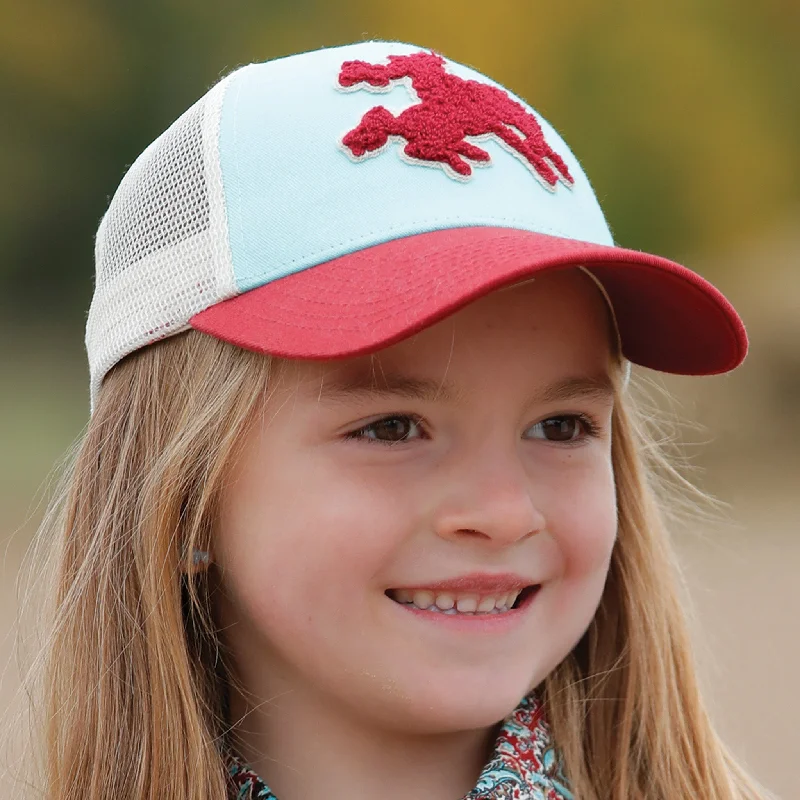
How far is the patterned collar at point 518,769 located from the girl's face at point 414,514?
0.12 meters

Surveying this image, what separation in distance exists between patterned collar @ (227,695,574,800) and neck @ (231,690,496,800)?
3 cm

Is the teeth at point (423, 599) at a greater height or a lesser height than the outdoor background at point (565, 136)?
lesser

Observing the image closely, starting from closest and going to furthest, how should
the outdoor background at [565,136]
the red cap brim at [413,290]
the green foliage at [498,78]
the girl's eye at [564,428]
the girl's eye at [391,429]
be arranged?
the red cap brim at [413,290]
the girl's eye at [391,429]
the girl's eye at [564,428]
the outdoor background at [565,136]
the green foliage at [498,78]

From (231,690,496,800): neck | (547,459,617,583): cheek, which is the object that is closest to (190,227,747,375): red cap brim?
(547,459,617,583): cheek

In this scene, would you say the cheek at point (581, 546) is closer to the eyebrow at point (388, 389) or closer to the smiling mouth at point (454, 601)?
the smiling mouth at point (454, 601)

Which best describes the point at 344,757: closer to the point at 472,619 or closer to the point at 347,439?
the point at 472,619

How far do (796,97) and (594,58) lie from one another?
1.45 metres

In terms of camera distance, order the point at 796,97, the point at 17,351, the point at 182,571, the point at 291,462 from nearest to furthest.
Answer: the point at 291,462 → the point at 182,571 → the point at 17,351 → the point at 796,97

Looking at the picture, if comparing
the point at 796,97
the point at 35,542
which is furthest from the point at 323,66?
the point at 796,97

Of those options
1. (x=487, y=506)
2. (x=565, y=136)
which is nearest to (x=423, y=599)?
(x=487, y=506)

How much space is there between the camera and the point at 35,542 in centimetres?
148

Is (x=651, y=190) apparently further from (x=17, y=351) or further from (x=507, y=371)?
(x=507, y=371)

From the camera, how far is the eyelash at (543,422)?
1187 millimetres

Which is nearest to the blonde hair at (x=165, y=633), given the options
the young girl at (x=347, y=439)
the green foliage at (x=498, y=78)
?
the young girl at (x=347, y=439)
